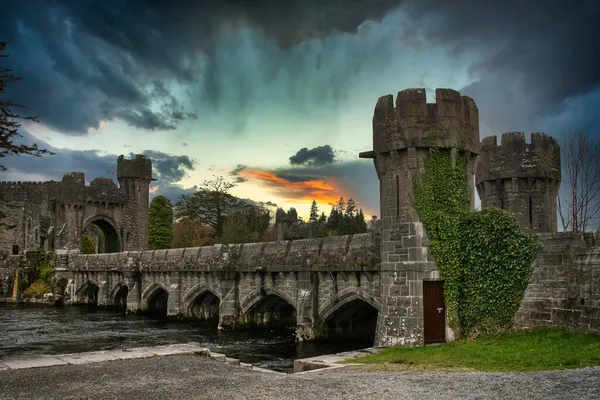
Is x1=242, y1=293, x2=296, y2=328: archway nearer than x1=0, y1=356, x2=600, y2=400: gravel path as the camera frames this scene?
No

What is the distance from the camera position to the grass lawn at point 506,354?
11406 millimetres

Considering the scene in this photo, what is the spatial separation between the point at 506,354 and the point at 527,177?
1199cm

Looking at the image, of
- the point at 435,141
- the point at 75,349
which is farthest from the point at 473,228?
the point at 75,349

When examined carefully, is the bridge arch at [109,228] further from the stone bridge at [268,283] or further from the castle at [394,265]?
the stone bridge at [268,283]

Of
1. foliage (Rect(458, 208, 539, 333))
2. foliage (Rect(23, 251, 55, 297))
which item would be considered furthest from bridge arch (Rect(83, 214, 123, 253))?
foliage (Rect(458, 208, 539, 333))

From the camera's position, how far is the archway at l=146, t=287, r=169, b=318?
37.1m

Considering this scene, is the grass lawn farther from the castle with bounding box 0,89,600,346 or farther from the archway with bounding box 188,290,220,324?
the archway with bounding box 188,290,220,324

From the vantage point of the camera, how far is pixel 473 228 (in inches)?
→ 647

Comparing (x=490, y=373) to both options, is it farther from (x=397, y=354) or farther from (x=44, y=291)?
(x=44, y=291)

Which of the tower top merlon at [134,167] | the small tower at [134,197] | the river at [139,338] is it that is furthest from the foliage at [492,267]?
the tower top merlon at [134,167]

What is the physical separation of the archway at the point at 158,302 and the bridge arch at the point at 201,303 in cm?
469

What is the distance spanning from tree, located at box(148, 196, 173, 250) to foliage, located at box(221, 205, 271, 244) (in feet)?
26.7

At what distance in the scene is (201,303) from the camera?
108ft

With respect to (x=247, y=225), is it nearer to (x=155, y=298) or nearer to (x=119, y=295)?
(x=119, y=295)
